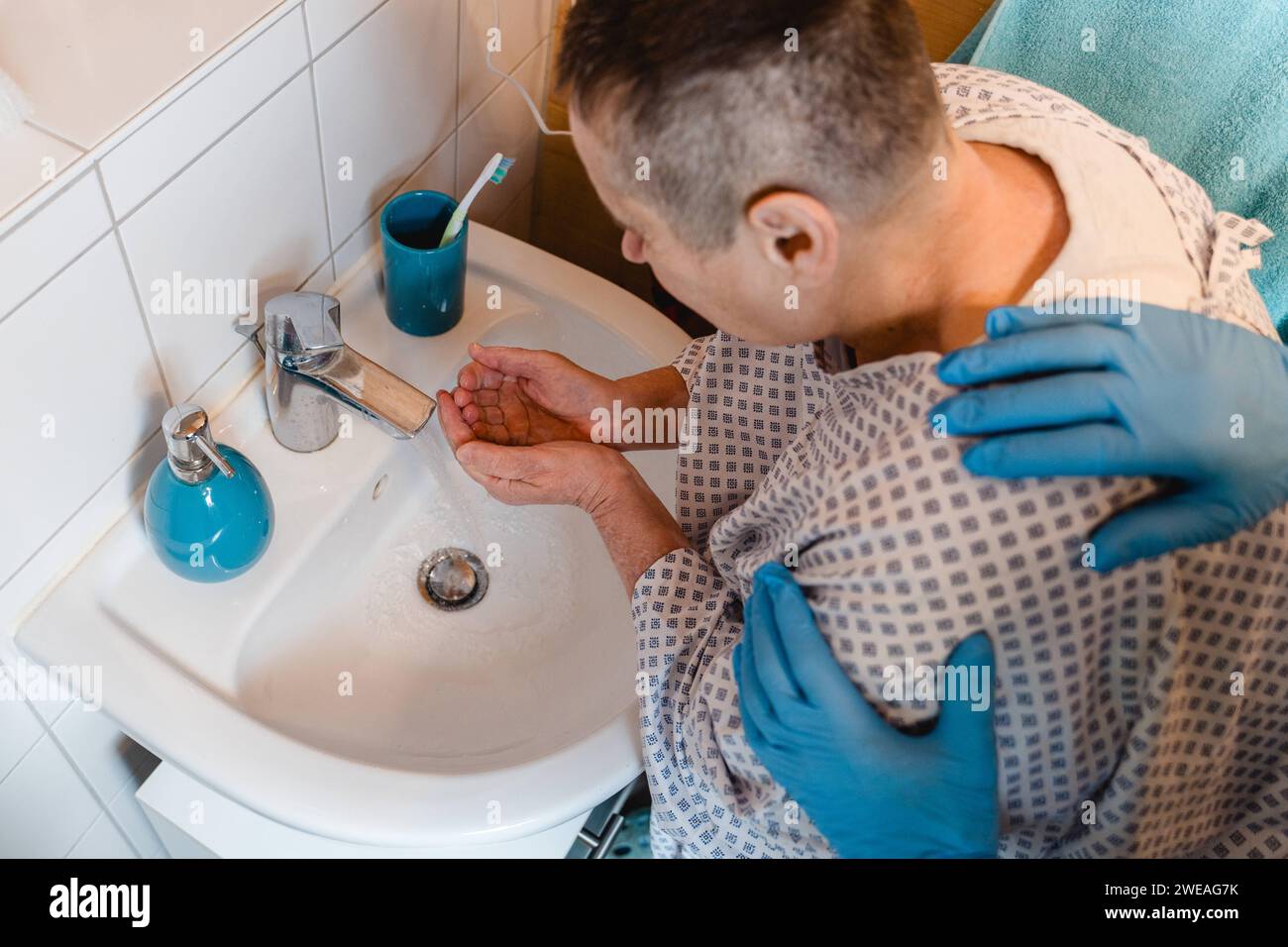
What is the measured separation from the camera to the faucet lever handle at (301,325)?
780mm

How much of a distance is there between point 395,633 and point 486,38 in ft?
1.96

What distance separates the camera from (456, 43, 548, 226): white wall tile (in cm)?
109

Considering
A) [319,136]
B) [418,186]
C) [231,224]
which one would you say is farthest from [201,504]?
[418,186]

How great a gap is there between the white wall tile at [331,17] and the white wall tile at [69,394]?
0.23 meters

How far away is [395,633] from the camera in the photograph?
3.01ft

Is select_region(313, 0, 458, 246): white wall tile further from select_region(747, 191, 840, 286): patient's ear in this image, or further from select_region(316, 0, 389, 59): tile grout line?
select_region(747, 191, 840, 286): patient's ear

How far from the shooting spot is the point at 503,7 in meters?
1.02

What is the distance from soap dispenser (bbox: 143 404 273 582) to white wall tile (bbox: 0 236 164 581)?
0.13 feet

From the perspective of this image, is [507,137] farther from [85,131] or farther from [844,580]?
[844,580]

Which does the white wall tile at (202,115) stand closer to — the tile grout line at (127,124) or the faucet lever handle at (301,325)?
the tile grout line at (127,124)

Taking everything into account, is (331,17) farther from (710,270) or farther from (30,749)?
(30,749)

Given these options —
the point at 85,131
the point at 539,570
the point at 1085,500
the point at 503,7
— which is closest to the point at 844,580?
the point at 1085,500

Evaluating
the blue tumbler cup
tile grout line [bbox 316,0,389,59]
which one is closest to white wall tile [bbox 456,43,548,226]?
the blue tumbler cup
